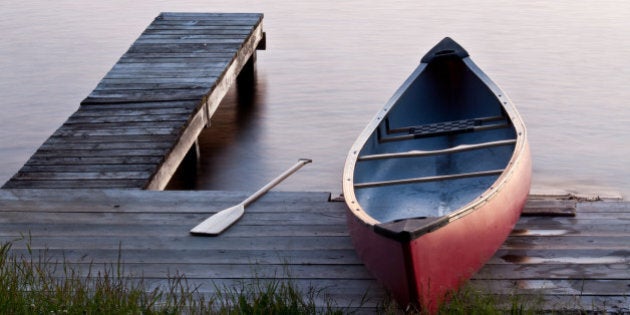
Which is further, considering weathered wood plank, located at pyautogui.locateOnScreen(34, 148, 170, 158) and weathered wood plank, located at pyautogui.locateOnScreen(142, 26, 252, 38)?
weathered wood plank, located at pyautogui.locateOnScreen(142, 26, 252, 38)

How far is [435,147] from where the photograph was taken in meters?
6.07

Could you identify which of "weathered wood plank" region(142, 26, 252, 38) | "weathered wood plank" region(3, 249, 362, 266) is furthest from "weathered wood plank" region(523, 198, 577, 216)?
"weathered wood plank" region(142, 26, 252, 38)

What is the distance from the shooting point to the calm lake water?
9164mm

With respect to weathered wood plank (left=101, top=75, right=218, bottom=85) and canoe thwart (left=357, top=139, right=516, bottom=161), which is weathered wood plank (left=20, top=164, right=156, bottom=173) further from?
weathered wood plank (left=101, top=75, right=218, bottom=85)

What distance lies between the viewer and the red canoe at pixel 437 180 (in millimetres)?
3889

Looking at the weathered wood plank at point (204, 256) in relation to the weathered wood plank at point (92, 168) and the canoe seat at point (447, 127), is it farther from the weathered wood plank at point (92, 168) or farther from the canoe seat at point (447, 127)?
the canoe seat at point (447, 127)

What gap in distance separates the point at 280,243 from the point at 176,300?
1.09 meters

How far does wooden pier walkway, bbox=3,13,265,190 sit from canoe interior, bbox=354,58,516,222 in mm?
1495

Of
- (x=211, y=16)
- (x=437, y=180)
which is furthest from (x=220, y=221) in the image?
(x=211, y=16)

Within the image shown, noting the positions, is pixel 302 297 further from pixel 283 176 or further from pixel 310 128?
pixel 310 128

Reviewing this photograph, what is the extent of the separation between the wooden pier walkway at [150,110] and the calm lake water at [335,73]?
0.87 meters

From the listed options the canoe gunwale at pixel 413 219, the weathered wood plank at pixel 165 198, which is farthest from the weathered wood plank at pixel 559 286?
the weathered wood plank at pixel 165 198

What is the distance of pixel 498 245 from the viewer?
4617 millimetres

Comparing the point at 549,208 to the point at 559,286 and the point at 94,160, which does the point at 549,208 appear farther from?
the point at 94,160
